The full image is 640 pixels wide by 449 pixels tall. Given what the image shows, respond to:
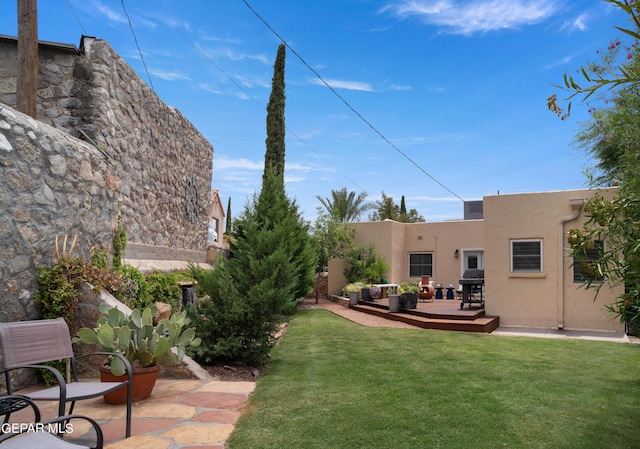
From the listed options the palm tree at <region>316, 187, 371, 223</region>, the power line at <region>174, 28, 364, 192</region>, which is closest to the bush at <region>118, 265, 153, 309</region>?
the power line at <region>174, 28, 364, 192</region>

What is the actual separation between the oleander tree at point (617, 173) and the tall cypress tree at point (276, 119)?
1030 centimetres

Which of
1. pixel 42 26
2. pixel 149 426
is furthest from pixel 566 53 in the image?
pixel 149 426

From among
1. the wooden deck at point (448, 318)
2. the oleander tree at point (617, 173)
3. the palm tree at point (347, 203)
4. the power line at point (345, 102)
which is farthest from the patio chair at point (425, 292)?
the palm tree at point (347, 203)

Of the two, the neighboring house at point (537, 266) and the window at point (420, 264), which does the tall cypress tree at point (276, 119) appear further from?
the neighboring house at point (537, 266)

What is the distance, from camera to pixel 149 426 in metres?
3.77

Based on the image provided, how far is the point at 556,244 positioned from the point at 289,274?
8.15 meters

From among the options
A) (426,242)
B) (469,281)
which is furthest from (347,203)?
(469,281)

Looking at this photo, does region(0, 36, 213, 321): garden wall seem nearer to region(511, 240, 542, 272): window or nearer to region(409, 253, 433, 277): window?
region(511, 240, 542, 272): window

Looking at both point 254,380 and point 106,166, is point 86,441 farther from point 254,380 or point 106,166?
point 106,166

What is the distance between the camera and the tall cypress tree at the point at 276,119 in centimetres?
1734

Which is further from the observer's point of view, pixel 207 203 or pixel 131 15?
pixel 207 203

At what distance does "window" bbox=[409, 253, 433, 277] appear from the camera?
781 inches

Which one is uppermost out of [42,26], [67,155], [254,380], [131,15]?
[131,15]

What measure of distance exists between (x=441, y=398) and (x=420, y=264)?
15.5m
